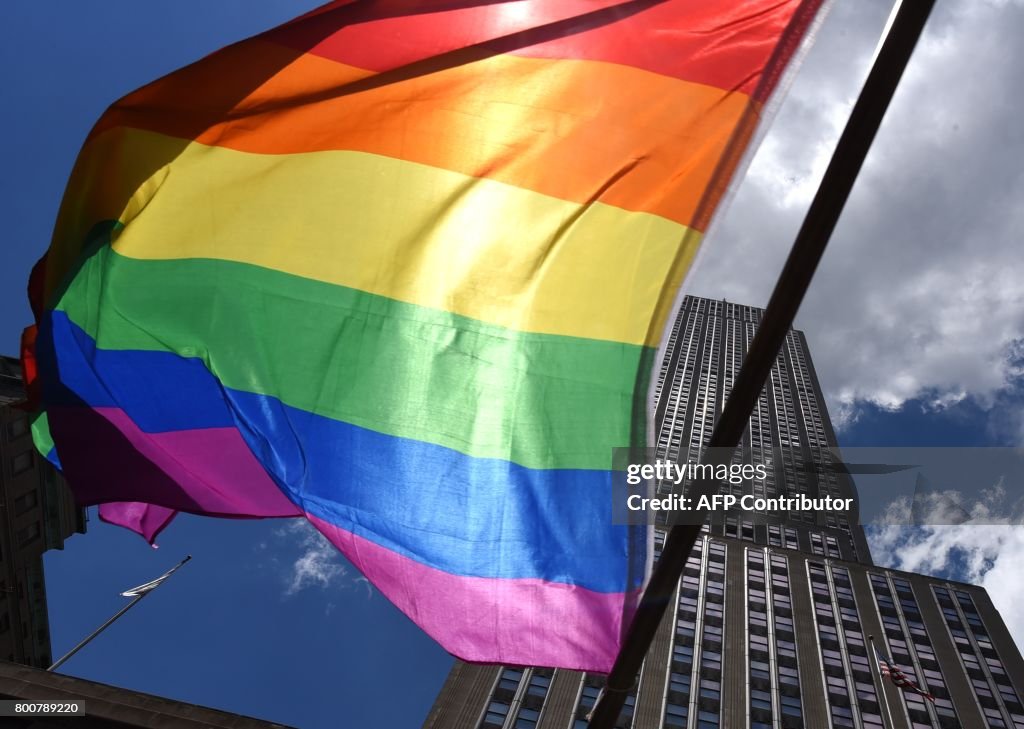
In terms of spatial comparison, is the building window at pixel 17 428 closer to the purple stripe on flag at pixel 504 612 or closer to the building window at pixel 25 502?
the building window at pixel 25 502

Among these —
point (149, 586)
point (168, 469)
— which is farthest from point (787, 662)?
point (168, 469)

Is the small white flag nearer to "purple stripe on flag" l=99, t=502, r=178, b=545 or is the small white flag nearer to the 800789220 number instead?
the 800789220 number

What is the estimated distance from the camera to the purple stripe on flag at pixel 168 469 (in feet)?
24.5

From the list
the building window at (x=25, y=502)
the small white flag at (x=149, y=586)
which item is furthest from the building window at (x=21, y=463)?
the small white flag at (x=149, y=586)

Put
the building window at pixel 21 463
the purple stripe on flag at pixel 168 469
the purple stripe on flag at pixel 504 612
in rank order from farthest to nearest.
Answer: the building window at pixel 21 463 → the purple stripe on flag at pixel 168 469 → the purple stripe on flag at pixel 504 612

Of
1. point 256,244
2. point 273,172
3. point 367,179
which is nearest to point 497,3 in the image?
point 367,179

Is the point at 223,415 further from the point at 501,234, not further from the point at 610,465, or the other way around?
the point at 610,465

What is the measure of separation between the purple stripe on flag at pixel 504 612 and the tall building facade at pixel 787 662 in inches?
1452

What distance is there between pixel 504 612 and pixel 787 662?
6337 centimetres

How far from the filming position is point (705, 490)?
16.3ft

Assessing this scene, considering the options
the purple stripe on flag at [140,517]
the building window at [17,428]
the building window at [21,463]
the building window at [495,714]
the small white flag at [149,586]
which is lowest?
the purple stripe on flag at [140,517]

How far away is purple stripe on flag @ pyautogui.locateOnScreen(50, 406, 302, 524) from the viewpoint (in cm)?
748

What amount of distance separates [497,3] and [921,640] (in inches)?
2970

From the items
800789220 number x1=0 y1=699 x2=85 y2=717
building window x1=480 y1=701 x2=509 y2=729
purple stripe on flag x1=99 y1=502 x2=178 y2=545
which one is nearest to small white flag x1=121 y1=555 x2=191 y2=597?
800789220 number x1=0 y1=699 x2=85 y2=717
